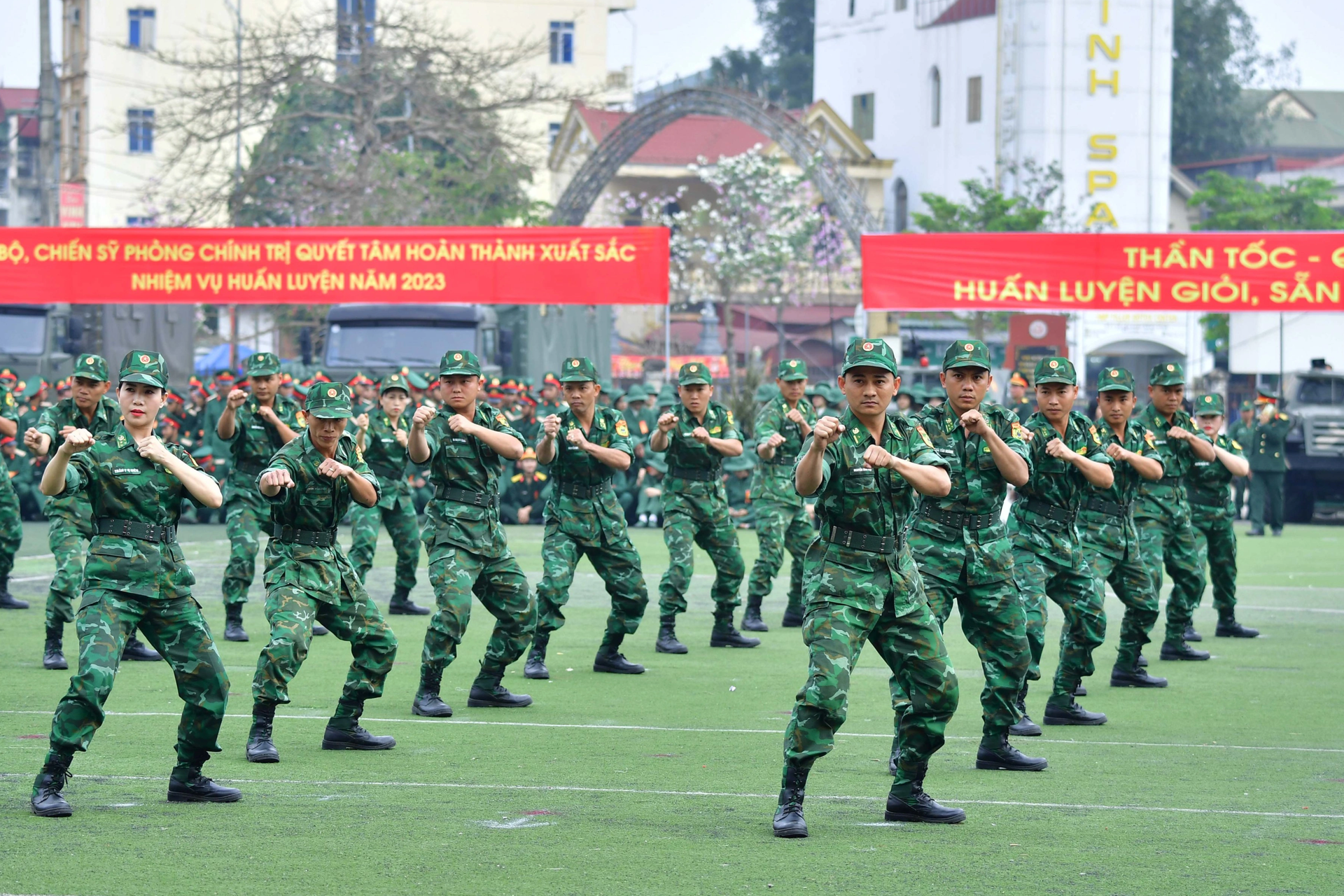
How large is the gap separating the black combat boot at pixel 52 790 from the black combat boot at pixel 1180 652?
846cm

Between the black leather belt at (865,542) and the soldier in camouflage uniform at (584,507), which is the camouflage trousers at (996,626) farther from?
the soldier in camouflage uniform at (584,507)

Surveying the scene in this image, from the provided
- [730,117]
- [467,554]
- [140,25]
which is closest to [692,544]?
[467,554]

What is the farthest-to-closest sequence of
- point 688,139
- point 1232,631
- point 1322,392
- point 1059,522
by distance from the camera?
1. point 688,139
2. point 1322,392
3. point 1232,631
4. point 1059,522

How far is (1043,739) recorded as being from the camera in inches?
388

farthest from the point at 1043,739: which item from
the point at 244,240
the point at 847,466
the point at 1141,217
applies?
the point at 1141,217

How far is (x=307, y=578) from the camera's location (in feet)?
28.5

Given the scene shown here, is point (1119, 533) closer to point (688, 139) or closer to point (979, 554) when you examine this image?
point (979, 554)

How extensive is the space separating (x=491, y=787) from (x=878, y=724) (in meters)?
2.95

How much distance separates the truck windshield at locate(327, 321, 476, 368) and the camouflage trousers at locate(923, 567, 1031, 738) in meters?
17.0

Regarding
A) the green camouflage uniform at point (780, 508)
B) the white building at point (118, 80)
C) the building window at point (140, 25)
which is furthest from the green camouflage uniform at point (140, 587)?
the building window at point (140, 25)

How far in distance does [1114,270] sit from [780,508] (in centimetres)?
713

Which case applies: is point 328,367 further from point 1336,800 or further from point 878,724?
point 1336,800

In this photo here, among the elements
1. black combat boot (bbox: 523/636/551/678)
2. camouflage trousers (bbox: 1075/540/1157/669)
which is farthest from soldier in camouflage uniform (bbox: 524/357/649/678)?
camouflage trousers (bbox: 1075/540/1157/669)

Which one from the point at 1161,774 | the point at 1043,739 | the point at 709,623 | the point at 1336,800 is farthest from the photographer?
the point at 709,623
